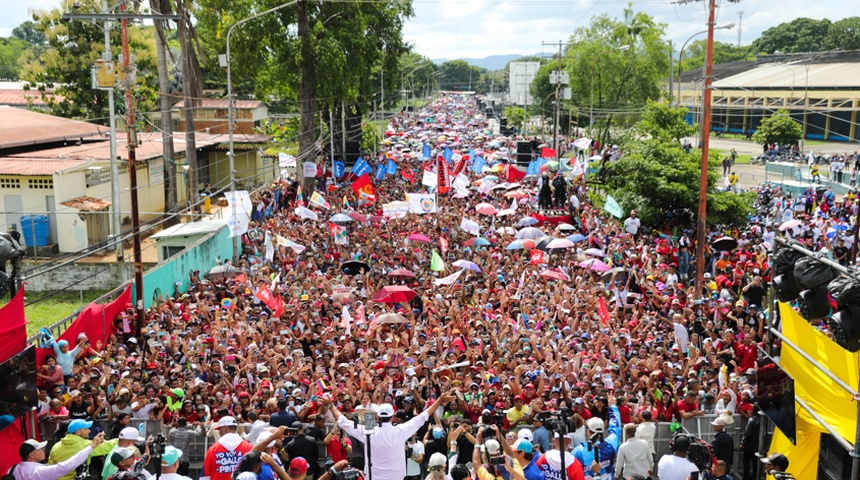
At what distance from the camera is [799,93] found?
69125mm

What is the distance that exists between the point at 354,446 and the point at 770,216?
2179 cm

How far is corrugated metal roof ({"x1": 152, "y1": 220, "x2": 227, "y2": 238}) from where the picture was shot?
71.2 ft

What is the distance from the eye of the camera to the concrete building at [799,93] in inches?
2596

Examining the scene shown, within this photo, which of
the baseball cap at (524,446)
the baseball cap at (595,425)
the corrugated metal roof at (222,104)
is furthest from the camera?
the corrugated metal roof at (222,104)

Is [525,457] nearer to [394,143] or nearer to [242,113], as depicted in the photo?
[242,113]

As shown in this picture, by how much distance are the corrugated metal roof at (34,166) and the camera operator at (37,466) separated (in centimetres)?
1852

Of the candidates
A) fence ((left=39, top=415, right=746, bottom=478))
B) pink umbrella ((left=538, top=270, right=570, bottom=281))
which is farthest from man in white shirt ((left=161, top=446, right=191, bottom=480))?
pink umbrella ((left=538, top=270, right=570, bottom=281))

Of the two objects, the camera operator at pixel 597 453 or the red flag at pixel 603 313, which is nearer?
the camera operator at pixel 597 453

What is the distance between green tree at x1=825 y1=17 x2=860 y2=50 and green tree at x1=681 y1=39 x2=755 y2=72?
17292 mm

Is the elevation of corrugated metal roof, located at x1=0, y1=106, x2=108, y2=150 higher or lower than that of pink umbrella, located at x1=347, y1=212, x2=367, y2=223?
higher

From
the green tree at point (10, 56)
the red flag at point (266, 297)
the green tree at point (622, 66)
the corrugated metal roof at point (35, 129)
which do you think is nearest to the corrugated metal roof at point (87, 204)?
the corrugated metal roof at point (35, 129)

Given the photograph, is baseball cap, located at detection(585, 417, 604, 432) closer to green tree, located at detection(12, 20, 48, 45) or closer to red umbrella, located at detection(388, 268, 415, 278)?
red umbrella, located at detection(388, 268, 415, 278)

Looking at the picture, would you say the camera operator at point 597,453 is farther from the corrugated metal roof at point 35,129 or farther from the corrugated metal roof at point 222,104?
the corrugated metal roof at point 222,104

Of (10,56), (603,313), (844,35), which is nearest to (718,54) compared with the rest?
(844,35)
